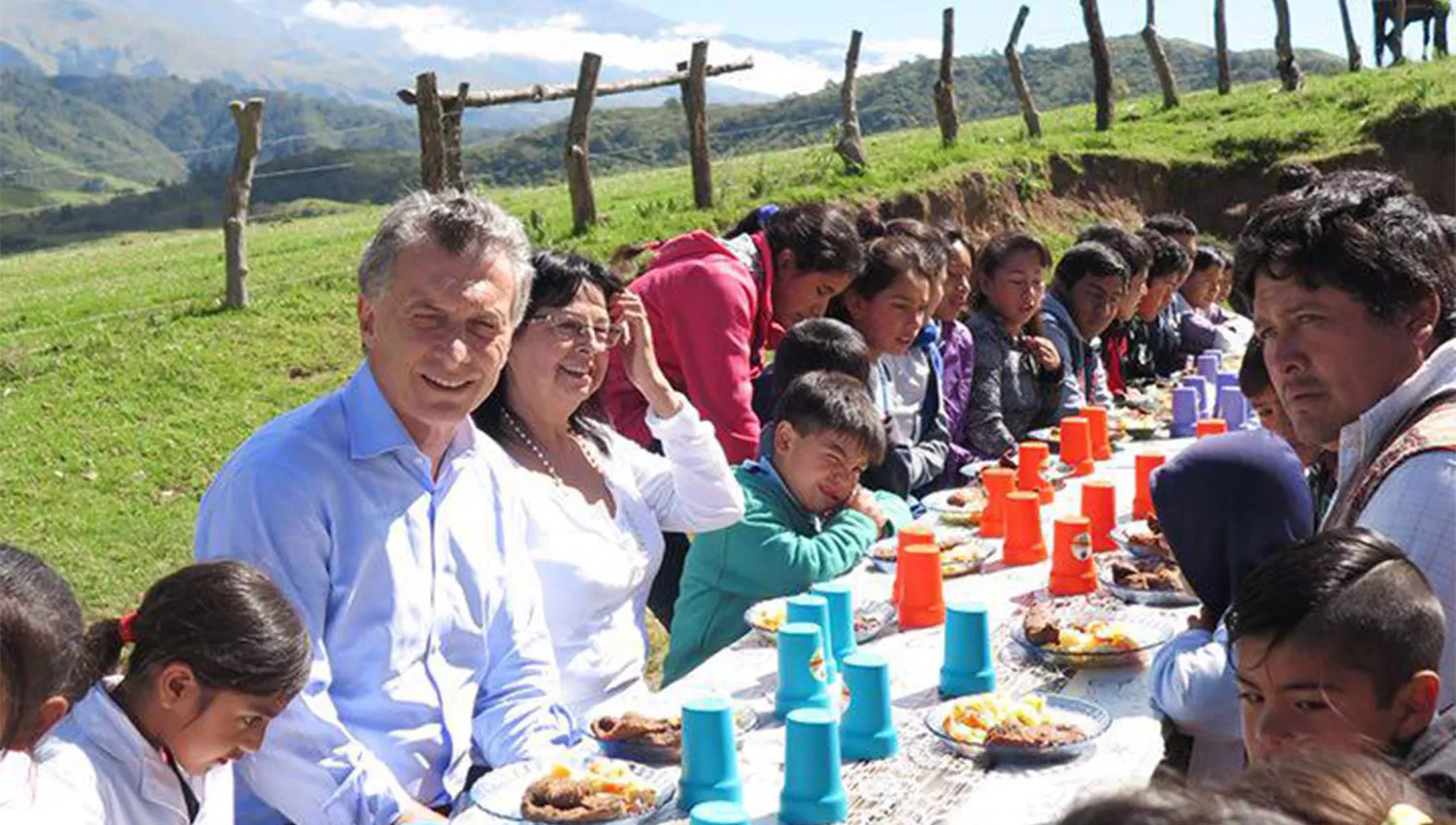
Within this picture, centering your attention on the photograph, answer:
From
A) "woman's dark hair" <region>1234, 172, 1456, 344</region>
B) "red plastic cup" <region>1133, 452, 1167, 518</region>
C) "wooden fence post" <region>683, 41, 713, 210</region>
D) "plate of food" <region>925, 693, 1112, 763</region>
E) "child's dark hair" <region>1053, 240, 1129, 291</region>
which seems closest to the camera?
"woman's dark hair" <region>1234, 172, 1456, 344</region>

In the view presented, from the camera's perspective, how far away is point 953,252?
24.0 ft

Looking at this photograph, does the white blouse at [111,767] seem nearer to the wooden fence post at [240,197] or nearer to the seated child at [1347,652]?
the seated child at [1347,652]

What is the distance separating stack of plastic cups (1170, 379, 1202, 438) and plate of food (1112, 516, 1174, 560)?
214cm

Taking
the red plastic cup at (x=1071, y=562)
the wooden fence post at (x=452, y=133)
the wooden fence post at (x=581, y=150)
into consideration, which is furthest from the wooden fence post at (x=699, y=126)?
the red plastic cup at (x=1071, y=562)

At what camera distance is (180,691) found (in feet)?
9.30

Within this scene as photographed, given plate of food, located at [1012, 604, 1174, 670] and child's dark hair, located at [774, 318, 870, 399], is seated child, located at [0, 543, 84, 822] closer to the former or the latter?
plate of food, located at [1012, 604, 1174, 670]

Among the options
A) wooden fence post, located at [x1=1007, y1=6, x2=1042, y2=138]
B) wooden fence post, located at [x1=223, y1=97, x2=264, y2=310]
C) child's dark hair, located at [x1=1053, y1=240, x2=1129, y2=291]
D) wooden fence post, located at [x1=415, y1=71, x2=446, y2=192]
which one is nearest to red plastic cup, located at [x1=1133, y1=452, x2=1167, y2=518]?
child's dark hair, located at [x1=1053, y1=240, x2=1129, y2=291]

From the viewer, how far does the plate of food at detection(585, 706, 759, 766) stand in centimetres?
311

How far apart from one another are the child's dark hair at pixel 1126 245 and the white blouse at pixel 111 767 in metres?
6.14

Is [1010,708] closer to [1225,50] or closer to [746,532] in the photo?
[746,532]

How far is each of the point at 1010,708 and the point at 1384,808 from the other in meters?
1.58

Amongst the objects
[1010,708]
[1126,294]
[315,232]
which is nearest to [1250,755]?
[1010,708]

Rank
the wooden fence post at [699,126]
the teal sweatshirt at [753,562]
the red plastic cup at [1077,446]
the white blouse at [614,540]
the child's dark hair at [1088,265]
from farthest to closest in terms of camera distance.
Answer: the wooden fence post at [699,126]
the child's dark hair at [1088,265]
the red plastic cup at [1077,446]
the teal sweatshirt at [753,562]
the white blouse at [614,540]

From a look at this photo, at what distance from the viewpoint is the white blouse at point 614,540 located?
4.00 m
